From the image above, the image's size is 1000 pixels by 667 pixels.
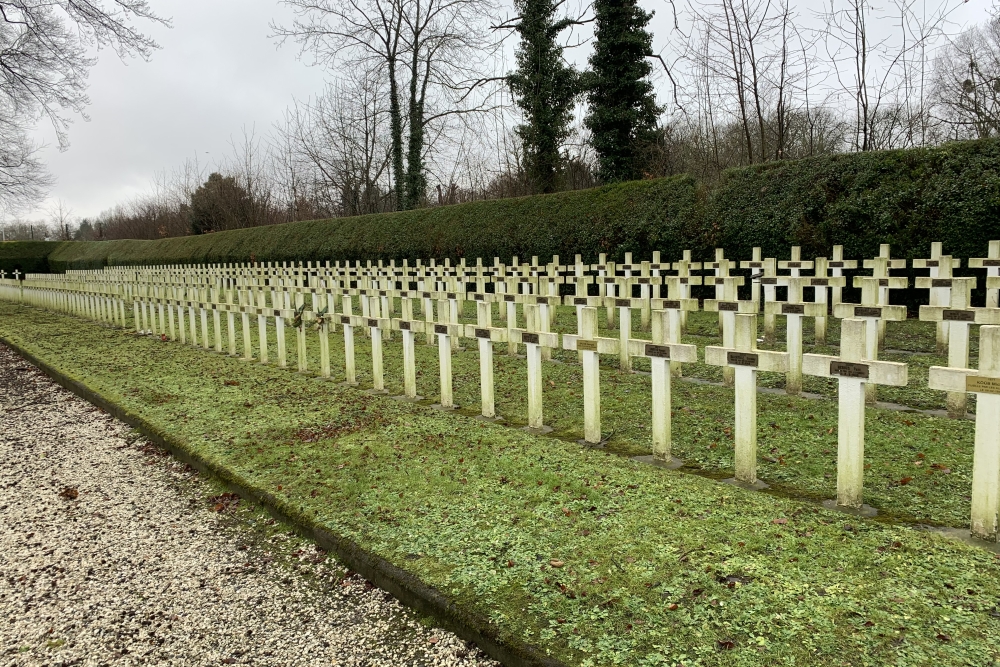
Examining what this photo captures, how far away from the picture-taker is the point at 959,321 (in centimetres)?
495

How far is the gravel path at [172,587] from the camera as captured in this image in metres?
2.76

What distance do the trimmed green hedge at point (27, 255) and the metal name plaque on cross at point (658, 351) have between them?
58.6 metres

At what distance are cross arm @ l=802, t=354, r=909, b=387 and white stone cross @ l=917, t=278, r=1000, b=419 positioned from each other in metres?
1.65

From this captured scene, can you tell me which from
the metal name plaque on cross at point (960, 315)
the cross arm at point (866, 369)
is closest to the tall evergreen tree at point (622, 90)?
the metal name plaque on cross at point (960, 315)

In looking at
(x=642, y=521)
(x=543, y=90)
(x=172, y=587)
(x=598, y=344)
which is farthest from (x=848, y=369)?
(x=543, y=90)

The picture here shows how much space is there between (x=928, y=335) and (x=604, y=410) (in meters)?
6.13

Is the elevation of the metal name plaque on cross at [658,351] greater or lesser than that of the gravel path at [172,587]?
greater

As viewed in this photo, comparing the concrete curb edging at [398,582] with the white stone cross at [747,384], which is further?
the white stone cross at [747,384]

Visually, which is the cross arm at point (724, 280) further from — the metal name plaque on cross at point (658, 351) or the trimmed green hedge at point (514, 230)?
the trimmed green hedge at point (514, 230)

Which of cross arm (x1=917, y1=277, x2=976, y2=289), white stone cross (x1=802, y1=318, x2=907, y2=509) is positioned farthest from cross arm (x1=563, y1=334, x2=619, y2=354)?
cross arm (x1=917, y1=277, x2=976, y2=289)

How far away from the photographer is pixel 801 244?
13.5 metres

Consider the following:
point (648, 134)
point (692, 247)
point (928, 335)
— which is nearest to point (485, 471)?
point (928, 335)

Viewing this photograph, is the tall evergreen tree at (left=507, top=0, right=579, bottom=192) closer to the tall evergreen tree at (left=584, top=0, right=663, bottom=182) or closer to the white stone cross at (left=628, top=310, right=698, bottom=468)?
the tall evergreen tree at (left=584, top=0, right=663, bottom=182)

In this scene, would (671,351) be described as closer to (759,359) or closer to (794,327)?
(759,359)
